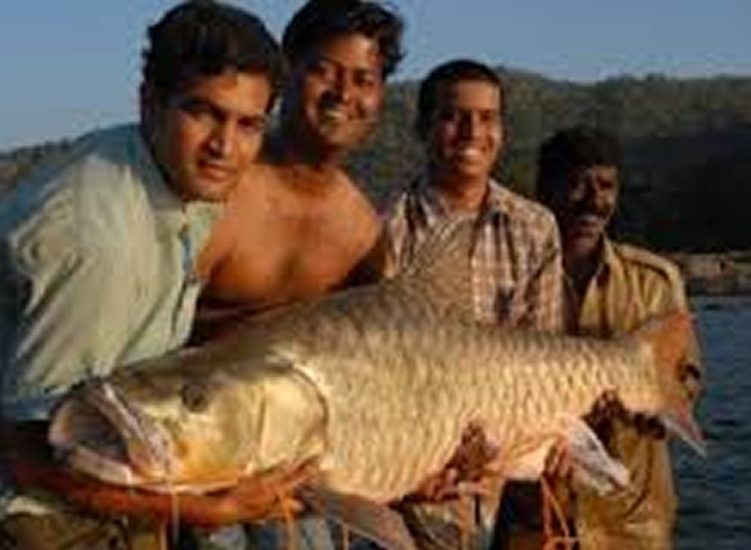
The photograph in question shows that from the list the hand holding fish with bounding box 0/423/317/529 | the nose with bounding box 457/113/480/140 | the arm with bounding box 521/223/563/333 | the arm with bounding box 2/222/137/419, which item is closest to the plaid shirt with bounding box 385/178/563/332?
the arm with bounding box 521/223/563/333

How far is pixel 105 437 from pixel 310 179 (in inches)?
93.3

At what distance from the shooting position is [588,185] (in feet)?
28.9

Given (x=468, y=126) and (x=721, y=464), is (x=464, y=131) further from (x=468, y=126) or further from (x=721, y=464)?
(x=721, y=464)

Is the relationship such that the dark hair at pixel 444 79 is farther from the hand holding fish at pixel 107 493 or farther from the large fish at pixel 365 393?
the hand holding fish at pixel 107 493

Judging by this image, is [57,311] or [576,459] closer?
[57,311]

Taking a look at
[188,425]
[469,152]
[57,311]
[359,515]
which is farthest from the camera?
[469,152]

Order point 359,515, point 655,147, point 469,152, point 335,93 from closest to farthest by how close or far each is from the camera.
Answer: point 359,515
point 335,93
point 469,152
point 655,147

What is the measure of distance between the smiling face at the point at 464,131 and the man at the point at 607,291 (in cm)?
90

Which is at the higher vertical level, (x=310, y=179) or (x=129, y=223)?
(x=129, y=223)

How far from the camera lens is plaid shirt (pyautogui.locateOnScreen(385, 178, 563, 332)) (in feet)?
26.3

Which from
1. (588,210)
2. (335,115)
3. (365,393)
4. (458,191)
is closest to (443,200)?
(458,191)

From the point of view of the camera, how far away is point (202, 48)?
5867 mm

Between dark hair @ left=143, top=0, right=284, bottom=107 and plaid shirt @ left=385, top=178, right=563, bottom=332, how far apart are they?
2046mm

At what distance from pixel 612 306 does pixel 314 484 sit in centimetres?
341
